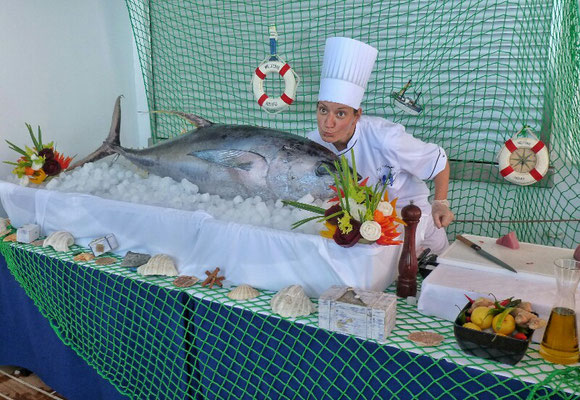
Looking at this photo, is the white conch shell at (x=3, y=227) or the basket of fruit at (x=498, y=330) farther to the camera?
the white conch shell at (x=3, y=227)

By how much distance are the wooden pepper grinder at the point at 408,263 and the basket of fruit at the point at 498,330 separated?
0.29 m

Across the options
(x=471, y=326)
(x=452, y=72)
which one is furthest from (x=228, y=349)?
(x=452, y=72)

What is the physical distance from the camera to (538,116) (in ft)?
9.43

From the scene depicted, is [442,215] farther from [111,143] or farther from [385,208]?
[111,143]

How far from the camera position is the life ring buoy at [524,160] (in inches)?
92.4

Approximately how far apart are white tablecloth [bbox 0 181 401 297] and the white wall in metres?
0.82

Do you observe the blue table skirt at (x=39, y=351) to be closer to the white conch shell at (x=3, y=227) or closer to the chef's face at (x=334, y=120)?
the white conch shell at (x=3, y=227)

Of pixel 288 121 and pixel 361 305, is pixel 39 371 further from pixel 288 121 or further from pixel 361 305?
pixel 288 121

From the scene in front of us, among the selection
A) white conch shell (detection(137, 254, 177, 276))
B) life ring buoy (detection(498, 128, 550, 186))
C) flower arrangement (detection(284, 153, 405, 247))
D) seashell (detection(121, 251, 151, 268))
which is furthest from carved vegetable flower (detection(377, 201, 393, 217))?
life ring buoy (detection(498, 128, 550, 186))

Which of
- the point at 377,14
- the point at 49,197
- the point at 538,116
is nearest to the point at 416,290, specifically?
the point at 49,197

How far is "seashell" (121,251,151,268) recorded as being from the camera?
5.74 feet

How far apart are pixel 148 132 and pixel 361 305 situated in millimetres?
2648

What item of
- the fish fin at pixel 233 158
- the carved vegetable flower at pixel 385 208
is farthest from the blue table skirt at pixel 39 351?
the carved vegetable flower at pixel 385 208

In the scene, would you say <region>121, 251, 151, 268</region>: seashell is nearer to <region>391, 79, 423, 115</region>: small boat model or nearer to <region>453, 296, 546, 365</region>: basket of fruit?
<region>453, 296, 546, 365</region>: basket of fruit
